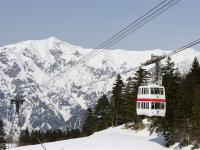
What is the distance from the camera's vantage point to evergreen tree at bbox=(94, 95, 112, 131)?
137625 mm

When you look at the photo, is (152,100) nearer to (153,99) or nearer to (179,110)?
(153,99)

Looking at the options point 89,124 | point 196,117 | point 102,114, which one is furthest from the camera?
point 89,124

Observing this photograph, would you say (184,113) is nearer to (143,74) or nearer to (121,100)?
(143,74)

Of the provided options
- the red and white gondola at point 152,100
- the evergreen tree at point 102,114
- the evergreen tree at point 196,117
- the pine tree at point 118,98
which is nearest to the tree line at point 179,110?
the evergreen tree at point 196,117

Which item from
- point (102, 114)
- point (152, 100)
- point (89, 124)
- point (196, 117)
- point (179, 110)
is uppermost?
point (152, 100)

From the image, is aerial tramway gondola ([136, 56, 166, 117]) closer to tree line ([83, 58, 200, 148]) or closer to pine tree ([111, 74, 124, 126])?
tree line ([83, 58, 200, 148])

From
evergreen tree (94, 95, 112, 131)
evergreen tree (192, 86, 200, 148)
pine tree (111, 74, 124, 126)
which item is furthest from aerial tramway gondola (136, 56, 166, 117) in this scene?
evergreen tree (94, 95, 112, 131)

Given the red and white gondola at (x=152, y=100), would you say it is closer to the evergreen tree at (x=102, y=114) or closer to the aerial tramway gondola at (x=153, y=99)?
the aerial tramway gondola at (x=153, y=99)

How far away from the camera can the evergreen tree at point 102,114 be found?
13762 centimetres

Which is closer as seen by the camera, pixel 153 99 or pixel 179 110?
pixel 153 99

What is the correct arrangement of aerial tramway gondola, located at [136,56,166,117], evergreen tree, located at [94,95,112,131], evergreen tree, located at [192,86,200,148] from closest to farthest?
aerial tramway gondola, located at [136,56,166,117], evergreen tree, located at [192,86,200,148], evergreen tree, located at [94,95,112,131]

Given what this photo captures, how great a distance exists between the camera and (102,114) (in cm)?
14412

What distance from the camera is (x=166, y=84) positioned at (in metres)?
86.2

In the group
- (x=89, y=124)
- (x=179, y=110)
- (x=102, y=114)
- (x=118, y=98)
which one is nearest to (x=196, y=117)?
(x=179, y=110)
